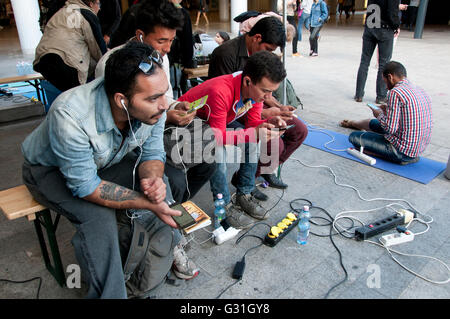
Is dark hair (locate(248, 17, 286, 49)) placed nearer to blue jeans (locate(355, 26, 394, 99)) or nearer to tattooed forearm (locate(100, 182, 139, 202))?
tattooed forearm (locate(100, 182, 139, 202))

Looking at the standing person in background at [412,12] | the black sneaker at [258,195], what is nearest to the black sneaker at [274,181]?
the black sneaker at [258,195]

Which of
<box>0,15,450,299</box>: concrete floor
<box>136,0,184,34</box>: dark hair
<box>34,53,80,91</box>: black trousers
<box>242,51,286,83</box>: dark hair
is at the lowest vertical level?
<box>0,15,450,299</box>: concrete floor

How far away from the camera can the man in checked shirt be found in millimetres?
3211

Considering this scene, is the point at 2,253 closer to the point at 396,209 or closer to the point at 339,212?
the point at 339,212

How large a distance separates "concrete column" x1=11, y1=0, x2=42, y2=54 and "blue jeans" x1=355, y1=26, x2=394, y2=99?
807 cm

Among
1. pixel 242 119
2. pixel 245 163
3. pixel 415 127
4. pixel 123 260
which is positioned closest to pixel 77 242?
pixel 123 260

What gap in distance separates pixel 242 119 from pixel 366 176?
1.32 m

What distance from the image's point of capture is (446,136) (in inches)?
164

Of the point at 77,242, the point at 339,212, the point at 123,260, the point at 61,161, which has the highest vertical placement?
the point at 61,161

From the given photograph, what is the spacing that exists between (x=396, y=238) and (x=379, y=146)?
137 centimetres

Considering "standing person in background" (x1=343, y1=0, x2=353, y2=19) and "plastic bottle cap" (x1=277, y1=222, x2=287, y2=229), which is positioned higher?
"standing person in background" (x1=343, y1=0, x2=353, y2=19)

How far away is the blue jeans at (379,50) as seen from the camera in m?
5.05

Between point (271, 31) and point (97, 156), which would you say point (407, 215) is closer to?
point (271, 31)

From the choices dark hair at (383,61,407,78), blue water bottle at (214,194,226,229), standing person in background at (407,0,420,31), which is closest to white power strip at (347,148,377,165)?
dark hair at (383,61,407,78)
